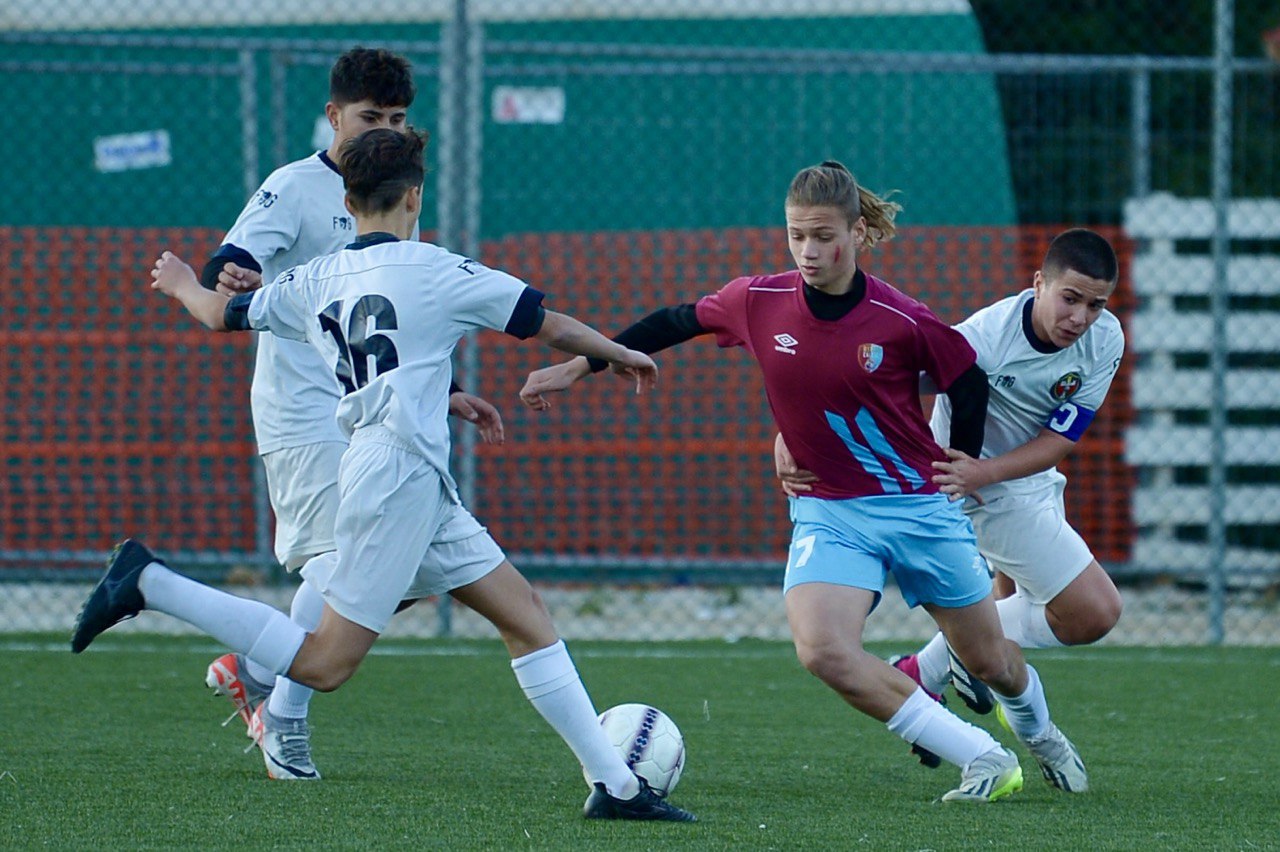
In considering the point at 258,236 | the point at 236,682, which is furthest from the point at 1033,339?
the point at 236,682

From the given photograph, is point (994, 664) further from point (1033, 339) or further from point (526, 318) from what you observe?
point (526, 318)

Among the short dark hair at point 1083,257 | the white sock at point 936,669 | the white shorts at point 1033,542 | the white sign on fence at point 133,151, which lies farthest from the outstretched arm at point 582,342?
the white sign on fence at point 133,151

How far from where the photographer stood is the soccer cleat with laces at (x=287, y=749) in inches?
184

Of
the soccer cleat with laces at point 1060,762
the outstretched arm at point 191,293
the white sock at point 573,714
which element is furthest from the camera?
the soccer cleat with laces at point 1060,762

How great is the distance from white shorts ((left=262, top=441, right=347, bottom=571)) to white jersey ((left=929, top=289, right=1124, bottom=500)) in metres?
1.78

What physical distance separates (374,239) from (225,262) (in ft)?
2.25

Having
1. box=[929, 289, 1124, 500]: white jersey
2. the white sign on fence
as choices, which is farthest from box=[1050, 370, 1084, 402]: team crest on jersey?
the white sign on fence

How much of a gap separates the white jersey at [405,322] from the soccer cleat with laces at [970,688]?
1.87 m

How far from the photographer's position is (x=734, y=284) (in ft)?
15.7

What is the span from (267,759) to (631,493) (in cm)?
469

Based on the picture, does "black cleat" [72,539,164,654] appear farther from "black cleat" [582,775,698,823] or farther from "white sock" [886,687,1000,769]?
"white sock" [886,687,1000,769]

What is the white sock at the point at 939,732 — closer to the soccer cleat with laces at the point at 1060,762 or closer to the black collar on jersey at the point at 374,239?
the soccer cleat with laces at the point at 1060,762

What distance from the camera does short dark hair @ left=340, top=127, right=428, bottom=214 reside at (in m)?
4.22

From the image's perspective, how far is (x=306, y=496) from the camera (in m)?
4.89
